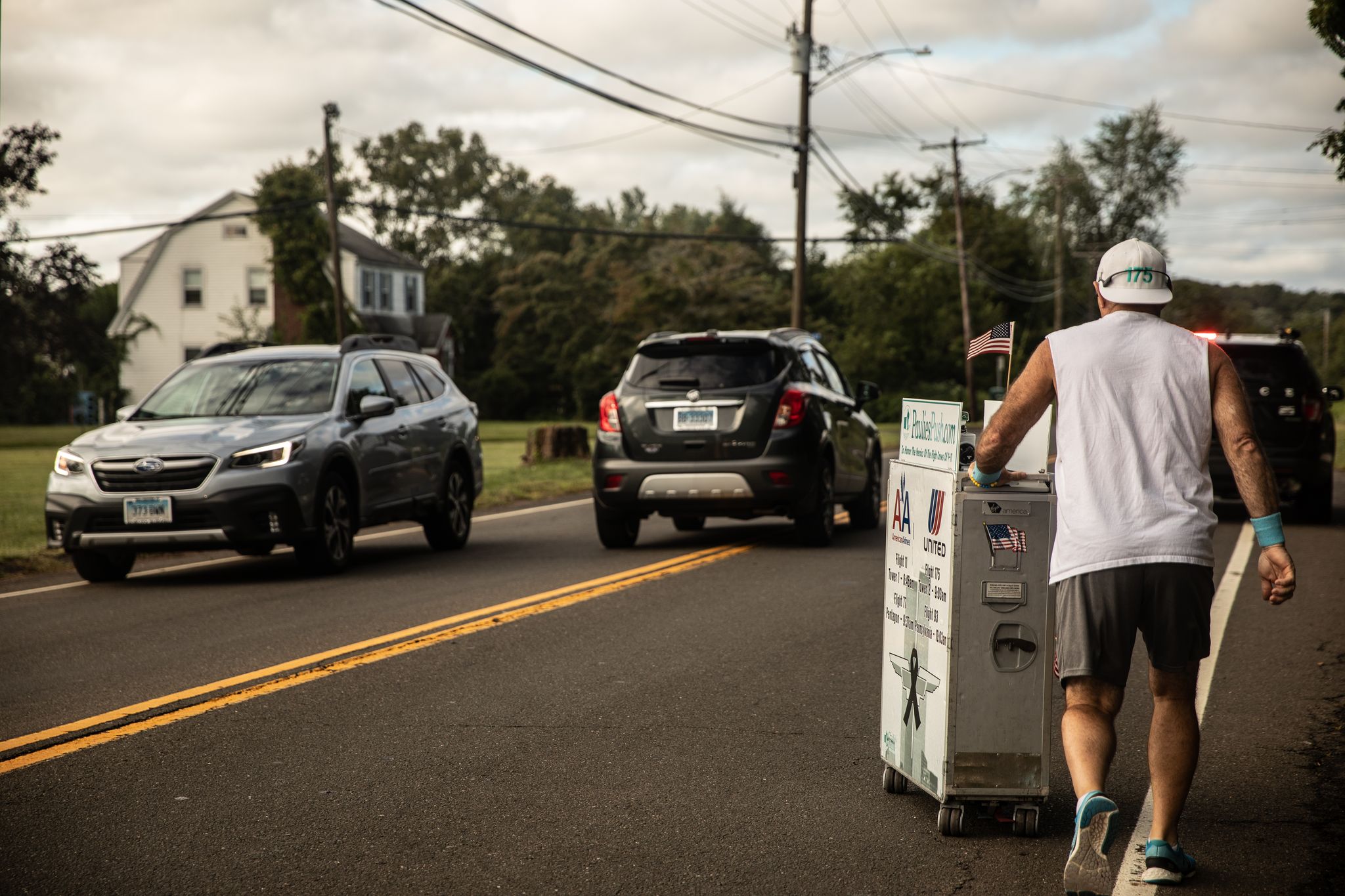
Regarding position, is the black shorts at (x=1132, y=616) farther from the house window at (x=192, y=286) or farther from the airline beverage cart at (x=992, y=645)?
the house window at (x=192, y=286)

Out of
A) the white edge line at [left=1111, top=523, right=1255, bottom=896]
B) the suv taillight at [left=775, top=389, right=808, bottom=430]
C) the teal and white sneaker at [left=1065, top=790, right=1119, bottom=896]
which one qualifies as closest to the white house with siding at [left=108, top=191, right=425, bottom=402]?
the suv taillight at [left=775, top=389, right=808, bottom=430]

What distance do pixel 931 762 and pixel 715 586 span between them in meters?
5.83

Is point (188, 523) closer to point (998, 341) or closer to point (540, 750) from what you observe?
point (540, 750)

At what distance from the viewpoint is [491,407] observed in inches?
2633

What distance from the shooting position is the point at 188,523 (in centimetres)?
1068

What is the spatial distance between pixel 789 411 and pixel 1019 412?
818 cm

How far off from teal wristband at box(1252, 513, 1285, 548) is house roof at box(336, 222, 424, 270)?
188 feet

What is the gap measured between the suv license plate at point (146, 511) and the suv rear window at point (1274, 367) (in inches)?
436

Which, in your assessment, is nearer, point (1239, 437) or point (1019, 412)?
point (1239, 437)

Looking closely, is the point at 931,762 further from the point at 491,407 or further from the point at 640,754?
the point at 491,407

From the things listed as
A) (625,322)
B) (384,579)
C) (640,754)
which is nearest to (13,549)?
(384,579)

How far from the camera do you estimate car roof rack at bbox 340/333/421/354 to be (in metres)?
12.7

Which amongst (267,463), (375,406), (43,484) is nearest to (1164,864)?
(267,463)

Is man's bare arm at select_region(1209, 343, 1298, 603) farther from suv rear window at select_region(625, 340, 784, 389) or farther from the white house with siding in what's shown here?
the white house with siding
